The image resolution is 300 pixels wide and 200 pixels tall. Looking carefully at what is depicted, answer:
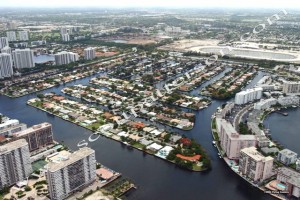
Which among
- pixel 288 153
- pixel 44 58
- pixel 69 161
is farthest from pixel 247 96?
pixel 44 58

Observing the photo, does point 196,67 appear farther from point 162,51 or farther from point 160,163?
point 160,163

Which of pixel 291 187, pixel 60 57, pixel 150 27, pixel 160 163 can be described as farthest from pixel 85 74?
pixel 150 27

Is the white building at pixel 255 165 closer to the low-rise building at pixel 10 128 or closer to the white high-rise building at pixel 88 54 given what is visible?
the low-rise building at pixel 10 128

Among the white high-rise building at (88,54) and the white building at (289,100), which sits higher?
the white high-rise building at (88,54)

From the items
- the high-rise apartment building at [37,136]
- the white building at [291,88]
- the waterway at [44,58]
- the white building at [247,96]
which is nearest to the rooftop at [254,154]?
the white building at [247,96]

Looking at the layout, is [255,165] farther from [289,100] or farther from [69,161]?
[289,100]

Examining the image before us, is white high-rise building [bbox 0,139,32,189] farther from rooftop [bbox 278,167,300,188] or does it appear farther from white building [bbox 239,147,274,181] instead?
rooftop [bbox 278,167,300,188]

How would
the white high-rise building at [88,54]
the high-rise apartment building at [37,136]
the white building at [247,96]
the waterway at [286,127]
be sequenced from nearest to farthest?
the high-rise apartment building at [37,136]
the waterway at [286,127]
the white building at [247,96]
the white high-rise building at [88,54]
